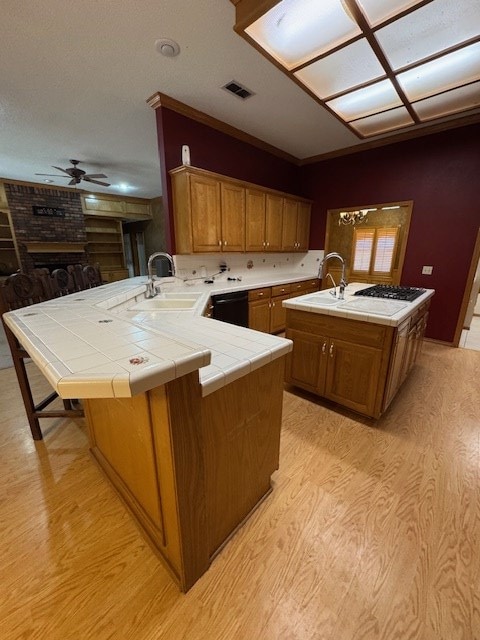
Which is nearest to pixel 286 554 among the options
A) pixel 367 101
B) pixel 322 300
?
pixel 322 300

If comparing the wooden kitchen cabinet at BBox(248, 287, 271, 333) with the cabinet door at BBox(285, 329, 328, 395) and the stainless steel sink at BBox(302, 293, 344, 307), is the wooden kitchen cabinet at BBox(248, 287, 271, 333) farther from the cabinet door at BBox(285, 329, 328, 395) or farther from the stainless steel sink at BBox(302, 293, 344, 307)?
the cabinet door at BBox(285, 329, 328, 395)

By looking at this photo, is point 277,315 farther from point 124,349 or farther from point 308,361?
point 124,349

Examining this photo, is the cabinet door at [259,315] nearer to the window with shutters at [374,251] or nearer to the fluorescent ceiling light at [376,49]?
the window with shutters at [374,251]

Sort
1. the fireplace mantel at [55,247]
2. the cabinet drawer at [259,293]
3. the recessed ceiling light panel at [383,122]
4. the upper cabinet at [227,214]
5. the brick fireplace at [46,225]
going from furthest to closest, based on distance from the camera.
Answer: the fireplace mantel at [55,247] → the brick fireplace at [46,225] → the cabinet drawer at [259,293] → the upper cabinet at [227,214] → the recessed ceiling light panel at [383,122]

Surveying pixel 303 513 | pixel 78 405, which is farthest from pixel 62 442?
pixel 303 513

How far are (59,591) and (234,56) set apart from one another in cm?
357

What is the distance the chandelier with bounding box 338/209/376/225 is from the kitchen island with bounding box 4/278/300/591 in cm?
403

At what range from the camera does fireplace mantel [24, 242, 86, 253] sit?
596cm

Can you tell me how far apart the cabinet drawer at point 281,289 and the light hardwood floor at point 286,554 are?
90.8 inches

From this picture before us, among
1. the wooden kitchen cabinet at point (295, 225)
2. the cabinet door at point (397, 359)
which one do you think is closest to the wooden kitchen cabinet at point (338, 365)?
the cabinet door at point (397, 359)

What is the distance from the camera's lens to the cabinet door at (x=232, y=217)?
3.35 metres

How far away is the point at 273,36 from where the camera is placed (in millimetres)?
1812

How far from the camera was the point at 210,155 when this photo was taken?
336 centimetres

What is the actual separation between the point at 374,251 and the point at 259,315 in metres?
2.32
